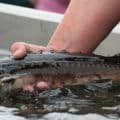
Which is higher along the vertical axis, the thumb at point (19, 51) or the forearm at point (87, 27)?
the forearm at point (87, 27)

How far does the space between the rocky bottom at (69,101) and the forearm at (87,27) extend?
1.37ft

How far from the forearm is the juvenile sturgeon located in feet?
1.05

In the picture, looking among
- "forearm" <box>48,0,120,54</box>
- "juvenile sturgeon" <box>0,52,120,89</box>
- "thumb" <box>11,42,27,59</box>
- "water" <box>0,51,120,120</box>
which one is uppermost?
"forearm" <box>48,0,120,54</box>

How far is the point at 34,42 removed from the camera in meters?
5.08

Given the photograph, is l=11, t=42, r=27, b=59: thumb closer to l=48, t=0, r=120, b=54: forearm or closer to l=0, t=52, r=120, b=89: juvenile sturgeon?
l=0, t=52, r=120, b=89: juvenile sturgeon

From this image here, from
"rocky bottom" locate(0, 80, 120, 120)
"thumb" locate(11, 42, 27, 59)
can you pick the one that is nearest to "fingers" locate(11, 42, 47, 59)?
"thumb" locate(11, 42, 27, 59)

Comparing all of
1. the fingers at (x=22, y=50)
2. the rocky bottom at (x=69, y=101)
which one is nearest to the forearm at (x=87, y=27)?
the fingers at (x=22, y=50)

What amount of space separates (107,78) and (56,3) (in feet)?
6.99

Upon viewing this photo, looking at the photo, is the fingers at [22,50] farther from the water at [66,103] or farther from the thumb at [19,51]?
the water at [66,103]

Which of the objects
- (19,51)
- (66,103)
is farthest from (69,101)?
(19,51)

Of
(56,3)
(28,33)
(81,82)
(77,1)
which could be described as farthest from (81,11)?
(56,3)

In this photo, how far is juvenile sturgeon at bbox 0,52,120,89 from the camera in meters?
3.43

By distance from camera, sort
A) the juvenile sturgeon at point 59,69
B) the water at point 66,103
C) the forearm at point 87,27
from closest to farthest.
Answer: the water at point 66,103, the juvenile sturgeon at point 59,69, the forearm at point 87,27

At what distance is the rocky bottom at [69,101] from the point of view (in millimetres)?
3168
